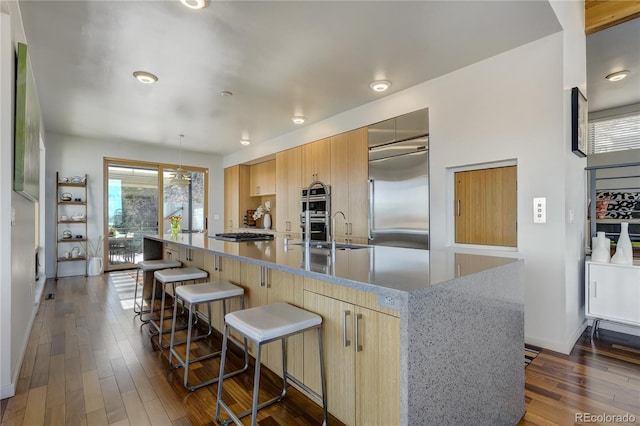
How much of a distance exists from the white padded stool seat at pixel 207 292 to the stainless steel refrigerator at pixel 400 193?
7.15 feet

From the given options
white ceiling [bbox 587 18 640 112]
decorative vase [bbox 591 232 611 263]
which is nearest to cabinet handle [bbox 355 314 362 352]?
decorative vase [bbox 591 232 611 263]

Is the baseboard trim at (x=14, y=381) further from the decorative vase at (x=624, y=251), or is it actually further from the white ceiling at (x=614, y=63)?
the white ceiling at (x=614, y=63)

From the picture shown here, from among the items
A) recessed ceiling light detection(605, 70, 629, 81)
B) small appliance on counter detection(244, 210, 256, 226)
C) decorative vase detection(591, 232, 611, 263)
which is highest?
recessed ceiling light detection(605, 70, 629, 81)

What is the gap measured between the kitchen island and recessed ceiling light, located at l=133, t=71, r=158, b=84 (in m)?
2.53

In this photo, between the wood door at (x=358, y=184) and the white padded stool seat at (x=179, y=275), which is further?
the wood door at (x=358, y=184)

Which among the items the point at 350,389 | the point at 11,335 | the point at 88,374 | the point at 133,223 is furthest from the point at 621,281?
the point at 133,223

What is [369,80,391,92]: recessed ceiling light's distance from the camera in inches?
141

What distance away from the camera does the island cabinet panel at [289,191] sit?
18.1 ft

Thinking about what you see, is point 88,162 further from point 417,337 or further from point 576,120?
point 576,120

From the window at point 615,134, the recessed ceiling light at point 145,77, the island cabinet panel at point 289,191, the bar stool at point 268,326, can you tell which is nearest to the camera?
the bar stool at point 268,326

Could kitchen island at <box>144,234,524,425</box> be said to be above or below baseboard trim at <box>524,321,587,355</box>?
above

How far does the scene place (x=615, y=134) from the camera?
204 inches

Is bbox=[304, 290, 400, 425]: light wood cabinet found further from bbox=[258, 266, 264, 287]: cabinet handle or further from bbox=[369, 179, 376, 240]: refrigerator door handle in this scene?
A: bbox=[369, 179, 376, 240]: refrigerator door handle

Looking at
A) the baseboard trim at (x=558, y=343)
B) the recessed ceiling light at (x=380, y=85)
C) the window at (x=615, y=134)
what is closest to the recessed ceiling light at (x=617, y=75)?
the window at (x=615, y=134)
